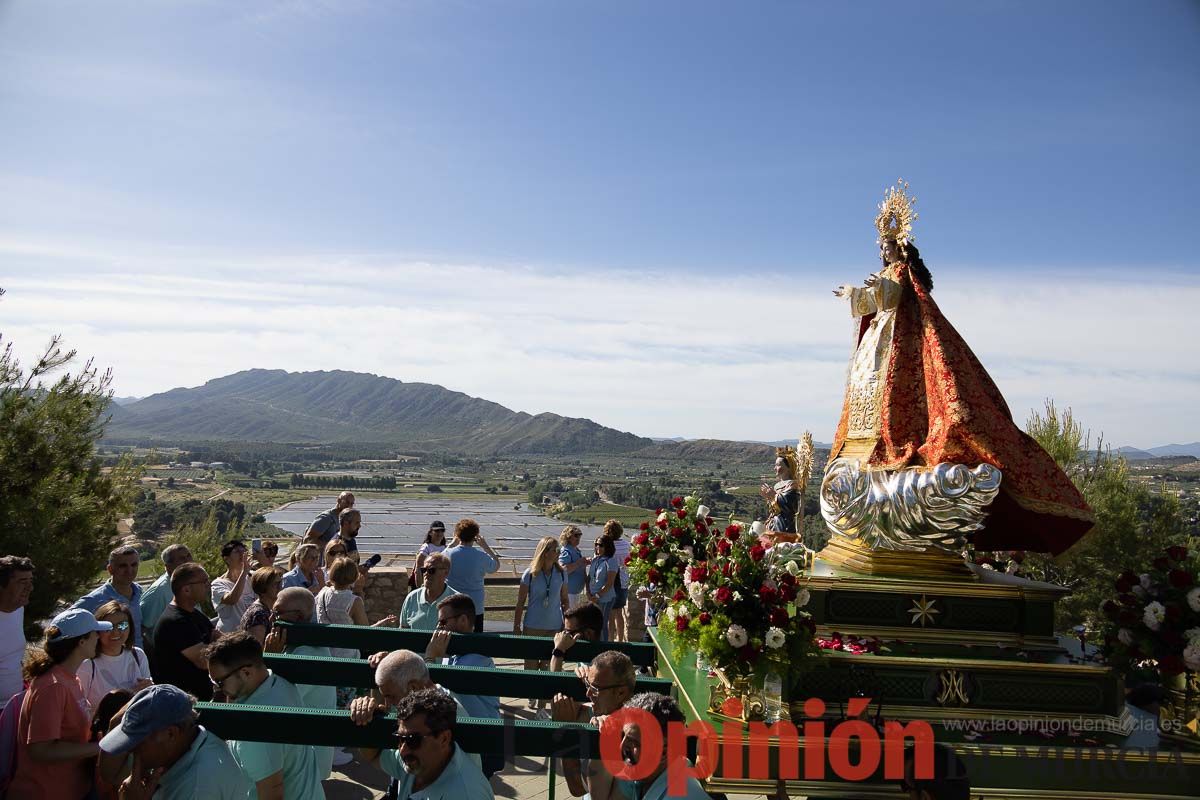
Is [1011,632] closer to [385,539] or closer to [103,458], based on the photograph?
[103,458]

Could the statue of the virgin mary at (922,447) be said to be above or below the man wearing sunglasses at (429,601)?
above

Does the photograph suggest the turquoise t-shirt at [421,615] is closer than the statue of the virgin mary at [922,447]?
No

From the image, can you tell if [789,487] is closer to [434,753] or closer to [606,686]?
[606,686]

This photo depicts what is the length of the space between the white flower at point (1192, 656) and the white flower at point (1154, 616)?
0.22 meters

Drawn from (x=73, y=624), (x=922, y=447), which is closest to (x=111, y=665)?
(x=73, y=624)

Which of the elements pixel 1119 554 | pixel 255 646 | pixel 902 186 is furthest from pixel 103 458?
pixel 1119 554

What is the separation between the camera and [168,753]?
3.40 meters

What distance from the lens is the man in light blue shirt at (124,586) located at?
19.7ft

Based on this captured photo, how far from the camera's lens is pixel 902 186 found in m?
7.81

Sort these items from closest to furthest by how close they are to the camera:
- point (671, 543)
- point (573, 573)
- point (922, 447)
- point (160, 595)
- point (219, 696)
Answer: point (219, 696) → point (160, 595) → point (922, 447) → point (671, 543) → point (573, 573)

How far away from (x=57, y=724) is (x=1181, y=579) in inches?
291

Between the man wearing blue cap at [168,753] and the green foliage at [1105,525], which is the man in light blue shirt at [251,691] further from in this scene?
the green foliage at [1105,525]

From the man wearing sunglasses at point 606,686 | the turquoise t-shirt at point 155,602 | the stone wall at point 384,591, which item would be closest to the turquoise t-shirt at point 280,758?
the man wearing sunglasses at point 606,686

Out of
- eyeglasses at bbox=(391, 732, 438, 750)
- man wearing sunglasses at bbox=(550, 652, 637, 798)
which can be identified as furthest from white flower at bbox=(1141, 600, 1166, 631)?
eyeglasses at bbox=(391, 732, 438, 750)
